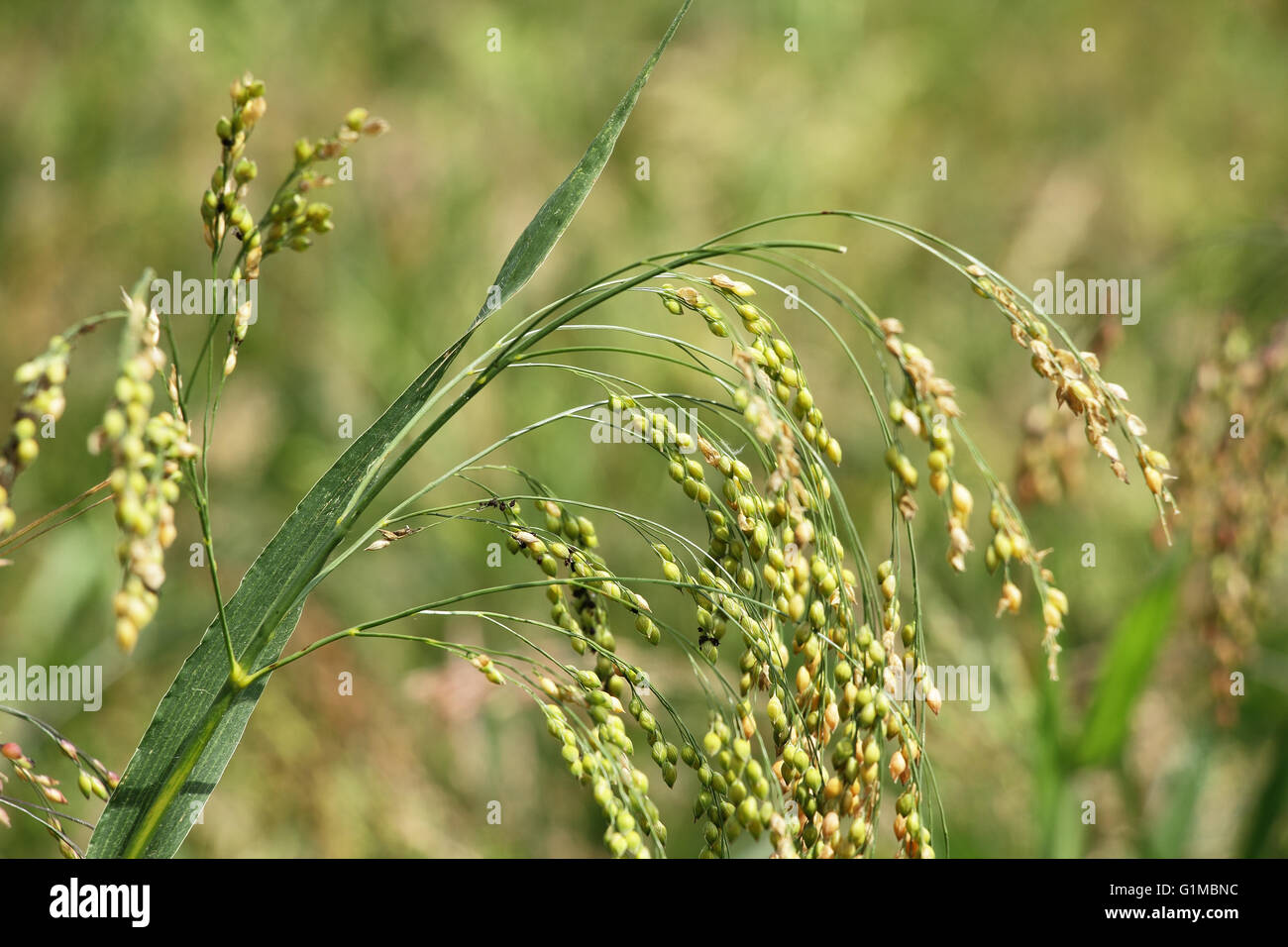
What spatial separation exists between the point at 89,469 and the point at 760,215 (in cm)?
278

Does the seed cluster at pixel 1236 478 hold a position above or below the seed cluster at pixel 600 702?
above

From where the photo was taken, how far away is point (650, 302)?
4.14 metres

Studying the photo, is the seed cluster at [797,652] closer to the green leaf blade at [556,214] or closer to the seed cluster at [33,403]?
the green leaf blade at [556,214]

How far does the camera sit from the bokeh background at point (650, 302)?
9.02 ft

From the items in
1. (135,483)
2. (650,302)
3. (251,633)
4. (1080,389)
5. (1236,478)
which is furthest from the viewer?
(650,302)

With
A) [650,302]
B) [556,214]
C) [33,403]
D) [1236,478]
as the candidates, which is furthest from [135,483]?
Answer: [650,302]

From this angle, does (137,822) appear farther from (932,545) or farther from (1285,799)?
(932,545)

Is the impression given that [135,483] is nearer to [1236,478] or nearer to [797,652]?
[797,652]

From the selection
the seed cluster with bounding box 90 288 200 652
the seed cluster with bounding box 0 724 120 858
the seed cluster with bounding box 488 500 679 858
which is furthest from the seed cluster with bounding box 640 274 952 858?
the seed cluster with bounding box 0 724 120 858

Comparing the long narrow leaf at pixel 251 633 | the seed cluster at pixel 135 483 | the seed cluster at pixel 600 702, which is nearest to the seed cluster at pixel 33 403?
the seed cluster at pixel 135 483

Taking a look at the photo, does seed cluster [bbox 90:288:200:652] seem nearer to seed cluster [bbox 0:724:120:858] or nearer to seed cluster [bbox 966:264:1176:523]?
seed cluster [bbox 0:724:120:858]

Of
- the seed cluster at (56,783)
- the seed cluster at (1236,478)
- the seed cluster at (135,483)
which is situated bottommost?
the seed cluster at (56,783)

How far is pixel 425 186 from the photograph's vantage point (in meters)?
4.07

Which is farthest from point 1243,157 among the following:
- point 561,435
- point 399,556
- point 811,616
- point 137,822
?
point 137,822
